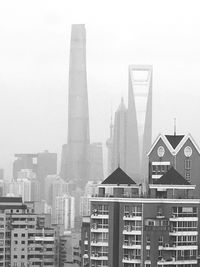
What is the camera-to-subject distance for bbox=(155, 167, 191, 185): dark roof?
23922mm

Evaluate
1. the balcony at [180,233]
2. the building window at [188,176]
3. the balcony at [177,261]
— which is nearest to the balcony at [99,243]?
the balcony at [177,261]

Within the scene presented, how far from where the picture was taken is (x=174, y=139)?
25.3 metres

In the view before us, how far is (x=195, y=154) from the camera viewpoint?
82.7ft

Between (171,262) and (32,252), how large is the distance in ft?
26.9

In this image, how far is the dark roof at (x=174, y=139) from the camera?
2511 cm

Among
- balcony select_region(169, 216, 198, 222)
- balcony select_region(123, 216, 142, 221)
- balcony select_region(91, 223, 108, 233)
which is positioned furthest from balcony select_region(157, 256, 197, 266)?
balcony select_region(91, 223, 108, 233)

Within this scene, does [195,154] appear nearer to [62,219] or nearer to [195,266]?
[195,266]

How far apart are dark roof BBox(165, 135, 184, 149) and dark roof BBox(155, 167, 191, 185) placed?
115 cm

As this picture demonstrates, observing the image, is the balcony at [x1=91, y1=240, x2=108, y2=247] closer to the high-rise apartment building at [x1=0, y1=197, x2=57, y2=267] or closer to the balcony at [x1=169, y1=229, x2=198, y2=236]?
the balcony at [x1=169, y1=229, x2=198, y2=236]

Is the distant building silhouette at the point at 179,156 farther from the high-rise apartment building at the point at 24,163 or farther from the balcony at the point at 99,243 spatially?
the high-rise apartment building at the point at 24,163

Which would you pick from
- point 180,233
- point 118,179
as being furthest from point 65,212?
point 180,233

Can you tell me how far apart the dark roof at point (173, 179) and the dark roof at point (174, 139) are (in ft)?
3.77

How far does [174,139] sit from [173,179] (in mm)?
1647

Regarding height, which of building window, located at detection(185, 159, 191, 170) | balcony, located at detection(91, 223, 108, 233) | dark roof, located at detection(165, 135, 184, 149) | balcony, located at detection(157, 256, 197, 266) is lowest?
balcony, located at detection(157, 256, 197, 266)
